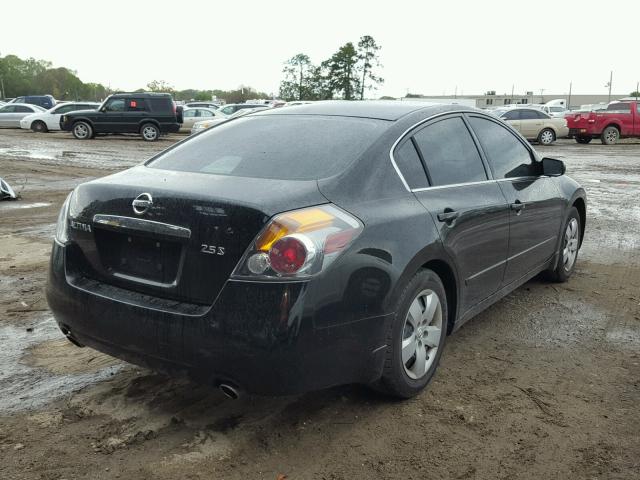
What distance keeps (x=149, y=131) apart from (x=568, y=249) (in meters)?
22.6

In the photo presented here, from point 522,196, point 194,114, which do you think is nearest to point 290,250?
point 522,196

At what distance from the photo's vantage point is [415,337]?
10.9ft

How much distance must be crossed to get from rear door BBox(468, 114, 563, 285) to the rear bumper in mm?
1782

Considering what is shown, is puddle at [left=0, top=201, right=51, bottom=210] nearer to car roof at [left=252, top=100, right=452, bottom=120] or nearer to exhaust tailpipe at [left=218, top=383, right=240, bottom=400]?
car roof at [left=252, top=100, right=452, bottom=120]

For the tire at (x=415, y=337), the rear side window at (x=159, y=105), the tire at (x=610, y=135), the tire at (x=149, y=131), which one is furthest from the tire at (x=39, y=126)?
the tire at (x=415, y=337)

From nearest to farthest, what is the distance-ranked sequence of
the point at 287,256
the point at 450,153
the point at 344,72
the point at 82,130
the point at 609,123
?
1. the point at 287,256
2. the point at 450,153
3. the point at 82,130
4. the point at 609,123
5. the point at 344,72

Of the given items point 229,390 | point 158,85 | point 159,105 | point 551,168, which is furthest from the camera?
point 158,85

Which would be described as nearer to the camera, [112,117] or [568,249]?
[568,249]

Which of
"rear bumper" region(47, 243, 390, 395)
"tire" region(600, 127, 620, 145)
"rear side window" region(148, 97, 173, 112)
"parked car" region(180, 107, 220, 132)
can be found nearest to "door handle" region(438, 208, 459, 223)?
"rear bumper" region(47, 243, 390, 395)

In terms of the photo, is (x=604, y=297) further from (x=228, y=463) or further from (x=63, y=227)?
(x=63, y=227)

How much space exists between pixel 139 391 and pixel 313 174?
152 cm

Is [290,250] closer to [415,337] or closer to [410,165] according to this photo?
[415,337]

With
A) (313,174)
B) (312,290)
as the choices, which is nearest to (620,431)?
(312,290)

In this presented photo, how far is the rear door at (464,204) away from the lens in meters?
3.57
